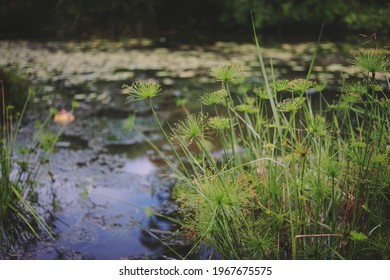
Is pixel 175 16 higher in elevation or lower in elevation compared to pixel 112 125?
higher

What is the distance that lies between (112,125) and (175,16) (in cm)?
295

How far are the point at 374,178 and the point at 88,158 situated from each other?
161 cm

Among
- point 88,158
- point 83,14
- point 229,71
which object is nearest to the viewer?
point 229,71

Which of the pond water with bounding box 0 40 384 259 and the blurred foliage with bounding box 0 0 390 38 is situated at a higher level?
the blurred foliage with bounding box 0 0 390 38

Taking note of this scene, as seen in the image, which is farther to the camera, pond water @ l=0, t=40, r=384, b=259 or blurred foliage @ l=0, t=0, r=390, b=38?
blurred foliage @ l=0, t=0, r=390, b=38

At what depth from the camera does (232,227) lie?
3.22ft

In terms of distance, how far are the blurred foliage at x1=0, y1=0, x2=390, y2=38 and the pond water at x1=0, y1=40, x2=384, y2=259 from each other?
22cm

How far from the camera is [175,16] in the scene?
512cm

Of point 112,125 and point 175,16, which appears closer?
point 112,125

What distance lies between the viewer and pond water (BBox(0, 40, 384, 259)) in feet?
5.08

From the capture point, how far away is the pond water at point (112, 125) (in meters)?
1.55

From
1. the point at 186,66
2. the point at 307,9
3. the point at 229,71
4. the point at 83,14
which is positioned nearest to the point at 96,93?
the point at 186,66
